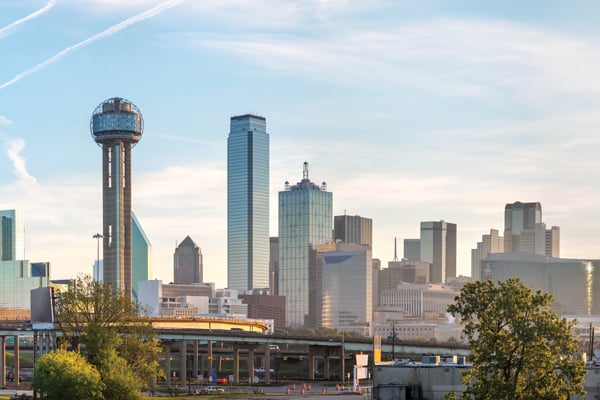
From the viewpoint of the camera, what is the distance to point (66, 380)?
110 metres

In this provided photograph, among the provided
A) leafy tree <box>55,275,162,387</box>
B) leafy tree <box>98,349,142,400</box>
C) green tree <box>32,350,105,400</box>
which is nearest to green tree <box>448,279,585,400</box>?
green tree <box>32,350,105,400</box>

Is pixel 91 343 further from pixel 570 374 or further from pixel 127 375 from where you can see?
pixel 570 374

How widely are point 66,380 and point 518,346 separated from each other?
178ft

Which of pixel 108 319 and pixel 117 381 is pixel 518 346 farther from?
pixel 108 319

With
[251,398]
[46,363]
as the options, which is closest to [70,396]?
[46,363]

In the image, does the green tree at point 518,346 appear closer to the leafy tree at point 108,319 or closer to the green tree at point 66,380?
the green tree at point 66,380

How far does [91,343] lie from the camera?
12312 centimetres

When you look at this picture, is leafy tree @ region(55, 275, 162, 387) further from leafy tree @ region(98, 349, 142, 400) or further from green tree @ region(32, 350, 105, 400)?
green tree @ region(32, 350, 105, 400)

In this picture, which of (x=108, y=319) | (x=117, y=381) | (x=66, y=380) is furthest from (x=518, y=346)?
(x=108, y=319)

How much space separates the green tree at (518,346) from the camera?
231 ft

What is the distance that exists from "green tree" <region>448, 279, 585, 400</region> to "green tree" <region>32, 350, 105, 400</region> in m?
49.9

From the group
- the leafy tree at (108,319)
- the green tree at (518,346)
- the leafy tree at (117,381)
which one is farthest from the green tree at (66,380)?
the green tree at (518,346)

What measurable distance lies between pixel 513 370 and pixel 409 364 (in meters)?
37.5

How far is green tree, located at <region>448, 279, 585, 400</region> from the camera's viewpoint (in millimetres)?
70438
